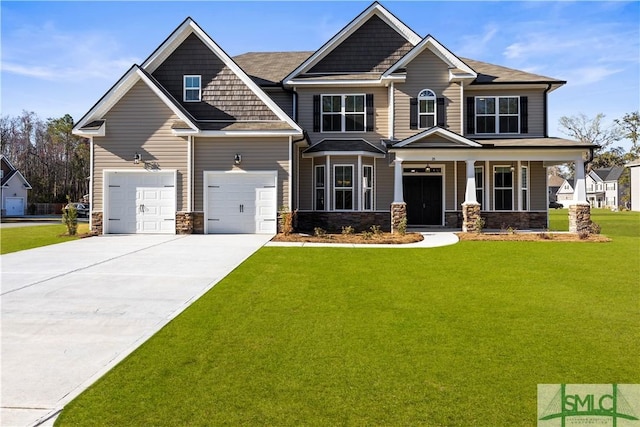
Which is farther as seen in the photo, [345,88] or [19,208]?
[19,208]

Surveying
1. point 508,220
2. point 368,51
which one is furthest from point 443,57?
point 508,220

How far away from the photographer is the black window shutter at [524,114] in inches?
762

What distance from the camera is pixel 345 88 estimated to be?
19141 millimetres

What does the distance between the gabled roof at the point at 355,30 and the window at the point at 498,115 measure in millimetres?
4281

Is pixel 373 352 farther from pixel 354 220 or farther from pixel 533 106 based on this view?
pixel 533 106

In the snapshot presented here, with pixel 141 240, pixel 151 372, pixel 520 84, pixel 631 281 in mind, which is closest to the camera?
pixel 151 372

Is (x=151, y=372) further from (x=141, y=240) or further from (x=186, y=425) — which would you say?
(x=141, y=240)

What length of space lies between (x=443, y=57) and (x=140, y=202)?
46.0ft

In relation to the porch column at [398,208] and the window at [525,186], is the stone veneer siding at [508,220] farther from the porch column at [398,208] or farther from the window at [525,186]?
the porch column at [398,208]

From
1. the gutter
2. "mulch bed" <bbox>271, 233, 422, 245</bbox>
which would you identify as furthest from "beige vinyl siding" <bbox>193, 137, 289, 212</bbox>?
the gutter

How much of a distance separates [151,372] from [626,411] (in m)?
4.20

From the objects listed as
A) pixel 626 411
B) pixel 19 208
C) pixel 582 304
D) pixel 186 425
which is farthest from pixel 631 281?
pixel 19 208

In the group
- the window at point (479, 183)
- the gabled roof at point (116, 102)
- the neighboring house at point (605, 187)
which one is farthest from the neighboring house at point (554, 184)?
the gabled roof at point (116, 102)

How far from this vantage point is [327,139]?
19203 millimetres
